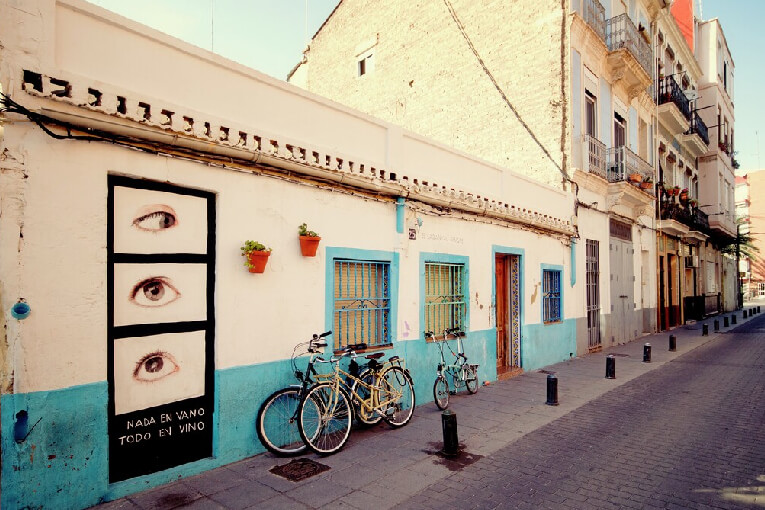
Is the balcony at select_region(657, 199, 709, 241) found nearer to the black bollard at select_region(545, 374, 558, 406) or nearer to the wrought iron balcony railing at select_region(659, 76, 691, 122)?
the wrought iron balcony railing at select_region(659, 76, 691, 122)

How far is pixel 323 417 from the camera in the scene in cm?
563

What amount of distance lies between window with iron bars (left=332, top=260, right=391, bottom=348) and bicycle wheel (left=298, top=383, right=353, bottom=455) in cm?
98

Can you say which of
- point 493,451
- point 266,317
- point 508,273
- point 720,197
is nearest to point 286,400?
point 266,317

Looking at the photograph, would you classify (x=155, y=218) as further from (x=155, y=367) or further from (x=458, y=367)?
(x=458, y=367)

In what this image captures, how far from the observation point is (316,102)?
6449 mm

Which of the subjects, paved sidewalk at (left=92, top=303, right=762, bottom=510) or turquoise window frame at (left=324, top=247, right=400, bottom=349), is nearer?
paved sidewalk at (left=92, top=303, right=762, bottom=510)

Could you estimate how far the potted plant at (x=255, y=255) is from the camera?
17.2 feet

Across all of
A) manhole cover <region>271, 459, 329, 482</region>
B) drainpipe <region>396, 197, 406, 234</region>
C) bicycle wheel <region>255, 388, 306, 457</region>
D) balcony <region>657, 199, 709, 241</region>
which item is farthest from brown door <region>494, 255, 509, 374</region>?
balcony <region>657, 199, 709, 241</region>

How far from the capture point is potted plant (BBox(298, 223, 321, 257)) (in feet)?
19.3

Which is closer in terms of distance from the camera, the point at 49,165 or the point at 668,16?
the point at 49,165

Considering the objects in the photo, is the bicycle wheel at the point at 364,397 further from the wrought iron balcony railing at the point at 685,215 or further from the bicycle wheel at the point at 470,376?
the wrought iron balcony railing at the point at 685,215

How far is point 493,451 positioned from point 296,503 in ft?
8.47

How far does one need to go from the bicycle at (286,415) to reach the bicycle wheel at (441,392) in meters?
2.52

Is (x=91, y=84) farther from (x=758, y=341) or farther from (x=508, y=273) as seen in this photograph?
(x=758, y=341)
